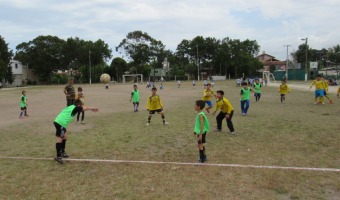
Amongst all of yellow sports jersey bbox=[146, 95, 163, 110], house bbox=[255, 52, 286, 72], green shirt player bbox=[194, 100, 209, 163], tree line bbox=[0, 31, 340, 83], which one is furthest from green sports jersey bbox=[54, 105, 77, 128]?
house bbox=[255, 52, 286, 72]

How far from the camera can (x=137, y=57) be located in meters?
96.6

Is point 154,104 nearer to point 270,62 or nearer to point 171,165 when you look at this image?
point 171,165

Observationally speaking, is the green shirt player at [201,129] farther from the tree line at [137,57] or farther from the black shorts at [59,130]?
the tree line at [137,57]

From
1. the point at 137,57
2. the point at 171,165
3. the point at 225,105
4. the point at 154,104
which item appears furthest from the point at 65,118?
the point at 137,57

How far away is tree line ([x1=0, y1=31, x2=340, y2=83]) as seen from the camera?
8694 cm

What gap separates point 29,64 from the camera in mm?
87500

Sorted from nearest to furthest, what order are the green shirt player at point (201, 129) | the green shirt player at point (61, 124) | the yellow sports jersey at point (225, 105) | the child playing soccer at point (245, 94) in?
the green shirt player at point (201, 129) → the green shirt player at point (61, 124) → the yellow sports jersey at point (225, 105) → the child playing soccer at point (245, 94)

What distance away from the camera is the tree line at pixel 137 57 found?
3423 inches

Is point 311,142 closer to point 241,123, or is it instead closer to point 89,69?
point 241,123

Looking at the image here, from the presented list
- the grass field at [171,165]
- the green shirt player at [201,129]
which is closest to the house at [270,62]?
the grass field at [171,165]

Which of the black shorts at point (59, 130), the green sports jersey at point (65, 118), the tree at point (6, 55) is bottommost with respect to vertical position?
the black shorts at point (59, 130)

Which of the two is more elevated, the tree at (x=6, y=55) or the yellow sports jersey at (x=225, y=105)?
the tree at (x=6, y=55)

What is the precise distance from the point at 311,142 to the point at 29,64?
8980cm

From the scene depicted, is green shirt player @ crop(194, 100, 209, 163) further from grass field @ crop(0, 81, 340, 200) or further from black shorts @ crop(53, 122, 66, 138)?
black shorts @ crop(53, 122, 66, 138)
